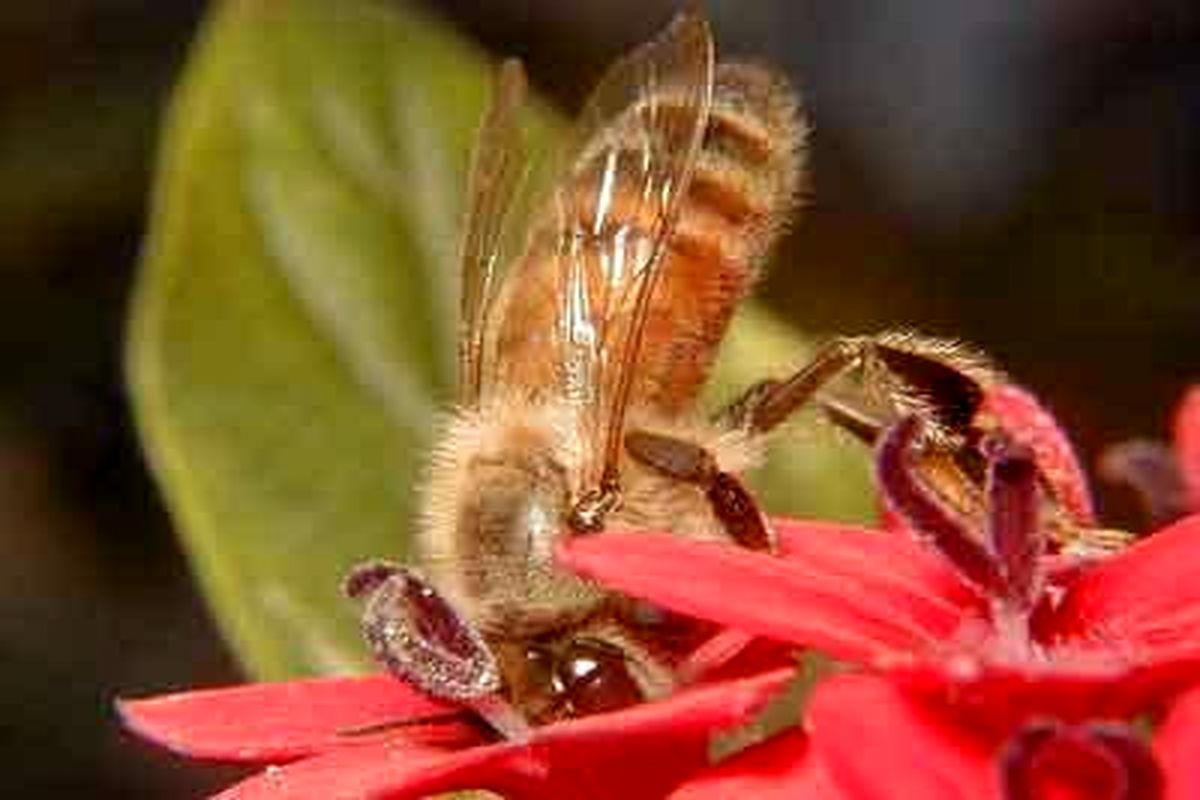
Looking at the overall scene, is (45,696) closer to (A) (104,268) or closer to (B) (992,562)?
(A) (104,268)

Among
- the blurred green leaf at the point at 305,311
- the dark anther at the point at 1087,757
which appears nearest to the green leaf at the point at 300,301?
the blurred green leaf at the point at 305,311

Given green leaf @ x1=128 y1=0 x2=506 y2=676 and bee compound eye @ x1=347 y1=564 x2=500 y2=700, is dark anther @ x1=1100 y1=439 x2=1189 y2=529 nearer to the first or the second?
bee compound eye @ x1=347 y1=564 x2=500 y2=700

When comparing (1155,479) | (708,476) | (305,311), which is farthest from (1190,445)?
(305,311)

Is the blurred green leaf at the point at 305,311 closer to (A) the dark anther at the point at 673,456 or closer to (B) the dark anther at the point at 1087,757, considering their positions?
(A) the dark anther at the point at 673,456

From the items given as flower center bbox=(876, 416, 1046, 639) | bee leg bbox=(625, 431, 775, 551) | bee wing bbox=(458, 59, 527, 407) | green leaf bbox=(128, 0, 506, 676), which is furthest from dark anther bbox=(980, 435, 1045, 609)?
green leaf bbox=(128, 0, 506, 676)

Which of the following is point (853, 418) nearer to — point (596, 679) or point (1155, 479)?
point (1155, 479)

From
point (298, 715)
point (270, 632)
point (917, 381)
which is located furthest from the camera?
point (270, 632)

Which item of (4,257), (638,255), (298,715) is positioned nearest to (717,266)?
(638,255)
